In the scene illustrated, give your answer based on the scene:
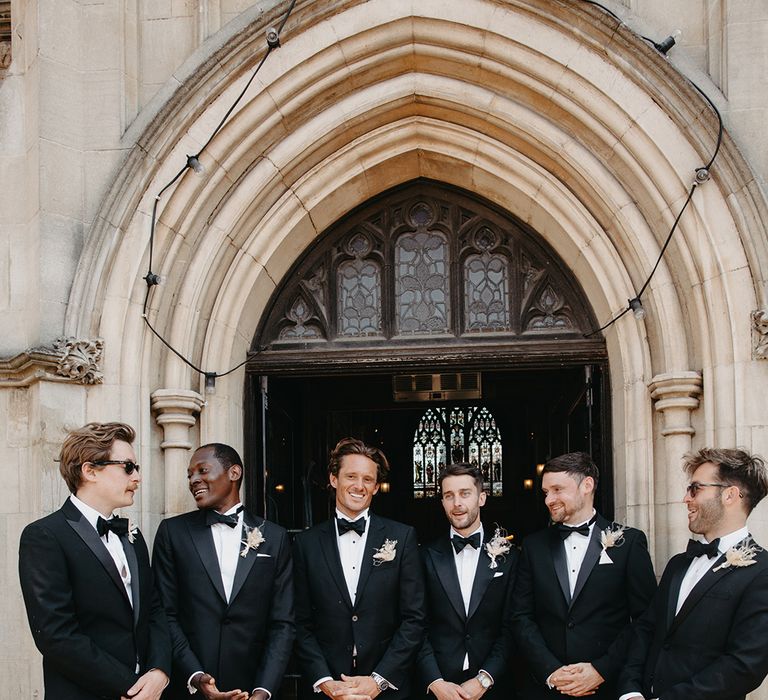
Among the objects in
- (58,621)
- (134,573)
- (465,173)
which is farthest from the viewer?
(465,173)

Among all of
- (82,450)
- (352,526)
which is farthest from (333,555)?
(82,450)

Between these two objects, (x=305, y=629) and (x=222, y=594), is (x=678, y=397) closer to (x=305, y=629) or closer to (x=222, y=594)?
(x=305, y=629)

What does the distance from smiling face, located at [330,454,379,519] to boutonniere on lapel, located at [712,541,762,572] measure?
62.0 inches

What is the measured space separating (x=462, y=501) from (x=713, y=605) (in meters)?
Result: 1.24

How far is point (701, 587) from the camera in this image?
14.4 ft

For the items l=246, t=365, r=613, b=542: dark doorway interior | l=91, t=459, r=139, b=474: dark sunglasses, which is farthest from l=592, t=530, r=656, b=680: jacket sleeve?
l=91, t=459, r=139, b=474: dark sunglasses

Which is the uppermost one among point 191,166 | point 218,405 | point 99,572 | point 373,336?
point 191,166

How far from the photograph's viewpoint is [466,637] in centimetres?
510

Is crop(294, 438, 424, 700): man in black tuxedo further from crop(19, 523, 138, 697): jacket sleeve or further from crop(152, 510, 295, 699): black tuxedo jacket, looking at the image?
crop(19, 523, 138, 697): jacket sleeve

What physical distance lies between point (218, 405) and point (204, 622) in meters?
1.40

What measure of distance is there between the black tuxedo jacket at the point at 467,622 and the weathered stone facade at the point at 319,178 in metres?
0.88

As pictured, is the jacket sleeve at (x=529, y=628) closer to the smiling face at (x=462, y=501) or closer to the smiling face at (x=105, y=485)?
the smiling face at (x=462, y=501)

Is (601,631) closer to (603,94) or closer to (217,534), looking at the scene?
(217,534)

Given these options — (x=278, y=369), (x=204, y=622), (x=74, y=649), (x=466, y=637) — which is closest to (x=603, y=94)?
(x=278, y=369)
